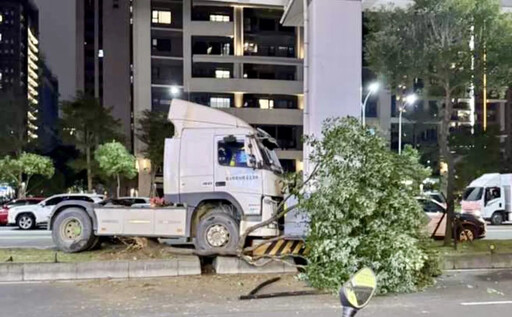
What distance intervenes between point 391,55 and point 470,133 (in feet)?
101

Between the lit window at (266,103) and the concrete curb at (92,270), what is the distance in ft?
137

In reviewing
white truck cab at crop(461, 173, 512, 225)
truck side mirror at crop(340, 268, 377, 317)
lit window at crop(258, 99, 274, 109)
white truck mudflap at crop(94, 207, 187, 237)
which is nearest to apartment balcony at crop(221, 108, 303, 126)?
lit window at crop(258, 99, 274, 109)

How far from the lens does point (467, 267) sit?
Result: 1235 cm

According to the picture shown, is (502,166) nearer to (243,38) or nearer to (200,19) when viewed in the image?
(243,38)

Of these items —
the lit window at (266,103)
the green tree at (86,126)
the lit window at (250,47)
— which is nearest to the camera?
the green tree at (86,126)

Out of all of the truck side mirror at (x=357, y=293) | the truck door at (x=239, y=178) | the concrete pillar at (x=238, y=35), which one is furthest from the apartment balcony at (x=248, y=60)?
the truck side mirror at (x=357, y=293)

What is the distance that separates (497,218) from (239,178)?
22.1 meters

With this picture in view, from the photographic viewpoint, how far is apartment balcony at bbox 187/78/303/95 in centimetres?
5025

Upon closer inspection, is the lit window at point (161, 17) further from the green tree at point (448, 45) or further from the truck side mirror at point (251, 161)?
the truck side mirror at point (251, 161)

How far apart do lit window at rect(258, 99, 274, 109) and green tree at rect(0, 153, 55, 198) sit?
20669mm

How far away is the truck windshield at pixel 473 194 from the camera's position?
98.4 ft

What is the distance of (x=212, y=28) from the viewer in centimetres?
5219

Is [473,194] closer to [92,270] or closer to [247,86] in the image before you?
[92,270]

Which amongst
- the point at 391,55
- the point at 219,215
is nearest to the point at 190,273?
the point at 219,215
